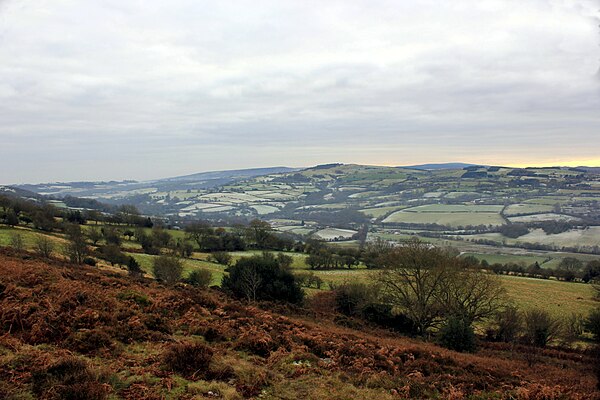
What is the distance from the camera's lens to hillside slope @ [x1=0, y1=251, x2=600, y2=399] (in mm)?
8188

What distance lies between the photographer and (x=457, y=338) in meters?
20.0

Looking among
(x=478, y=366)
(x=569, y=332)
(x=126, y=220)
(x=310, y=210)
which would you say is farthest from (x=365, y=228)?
(x=478, y=366)

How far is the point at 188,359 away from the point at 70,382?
2.88m

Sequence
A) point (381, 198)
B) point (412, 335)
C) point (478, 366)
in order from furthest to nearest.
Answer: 1. point (381, 198)
2. point (412, 335)
3. point (478, 366)

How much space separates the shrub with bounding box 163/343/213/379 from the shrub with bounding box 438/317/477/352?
15.1 metres

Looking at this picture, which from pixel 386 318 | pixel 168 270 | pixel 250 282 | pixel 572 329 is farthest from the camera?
pixel 168 270

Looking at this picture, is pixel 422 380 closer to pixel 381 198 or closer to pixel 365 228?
pixel 365 228

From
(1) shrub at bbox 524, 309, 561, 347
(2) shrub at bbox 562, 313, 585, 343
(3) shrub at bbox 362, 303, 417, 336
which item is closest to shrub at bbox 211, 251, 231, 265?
(3) shrub at bbox 362, 303, 417, 336

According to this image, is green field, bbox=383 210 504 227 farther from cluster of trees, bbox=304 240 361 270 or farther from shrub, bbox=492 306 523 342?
shrub, bbox=492 306 523 342

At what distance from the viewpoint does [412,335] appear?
89.6ft

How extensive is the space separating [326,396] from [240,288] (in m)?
22.6

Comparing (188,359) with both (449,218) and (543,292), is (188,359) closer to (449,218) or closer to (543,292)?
(543,292)

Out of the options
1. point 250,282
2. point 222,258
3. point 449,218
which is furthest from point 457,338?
point 449,218

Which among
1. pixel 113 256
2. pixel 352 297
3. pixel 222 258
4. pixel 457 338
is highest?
pixel 457 338
